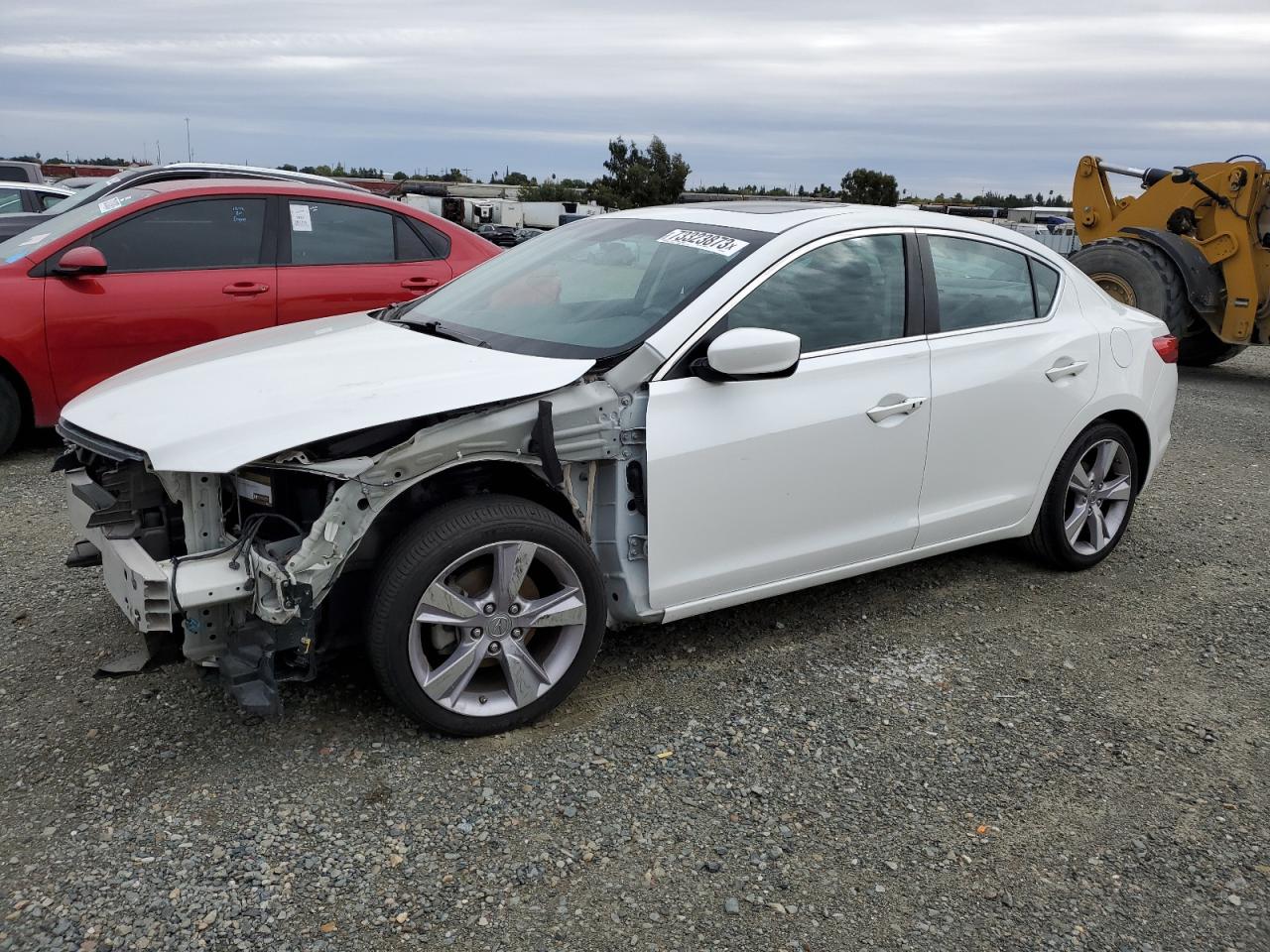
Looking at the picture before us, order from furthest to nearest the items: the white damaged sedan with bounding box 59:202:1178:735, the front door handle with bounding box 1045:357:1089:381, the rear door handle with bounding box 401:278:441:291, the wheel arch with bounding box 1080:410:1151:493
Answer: the rear door handle with bounding box 401:278:441:291
the wheel arch with bounding box 1080:410:1151:493
the front door handle with bounding box 1045:357:1089:381
the white damaged sedan with bounding box 59:202:1178:735

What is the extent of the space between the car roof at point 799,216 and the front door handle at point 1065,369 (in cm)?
55

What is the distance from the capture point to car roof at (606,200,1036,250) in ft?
13.5

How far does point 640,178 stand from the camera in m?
59.3

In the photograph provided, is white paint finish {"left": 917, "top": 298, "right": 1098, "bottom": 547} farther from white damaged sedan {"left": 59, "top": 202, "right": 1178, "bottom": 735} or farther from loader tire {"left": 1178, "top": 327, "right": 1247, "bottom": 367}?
loader tire {"left": 1178, "top": 327, "right": 1247, "bottom": 367}

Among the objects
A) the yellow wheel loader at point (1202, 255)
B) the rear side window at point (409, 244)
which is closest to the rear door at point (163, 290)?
the rear side window at point (409, 244)

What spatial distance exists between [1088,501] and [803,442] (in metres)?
1.96

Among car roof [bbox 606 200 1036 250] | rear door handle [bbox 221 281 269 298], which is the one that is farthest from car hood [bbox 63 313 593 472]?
rear door handle [bbox 221 281 269 298]

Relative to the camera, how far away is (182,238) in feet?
21.0

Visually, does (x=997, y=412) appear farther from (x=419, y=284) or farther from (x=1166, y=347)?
(x=419, y=284)

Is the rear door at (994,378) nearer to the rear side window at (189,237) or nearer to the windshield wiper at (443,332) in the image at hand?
the windshield wiper at (443,332)

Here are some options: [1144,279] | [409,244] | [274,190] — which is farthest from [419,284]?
[1144,279]

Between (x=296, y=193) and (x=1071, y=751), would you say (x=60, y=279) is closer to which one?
(x=296, y=193)

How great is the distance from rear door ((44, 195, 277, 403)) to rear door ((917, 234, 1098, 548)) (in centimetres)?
413

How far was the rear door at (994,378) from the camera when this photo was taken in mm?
4219
